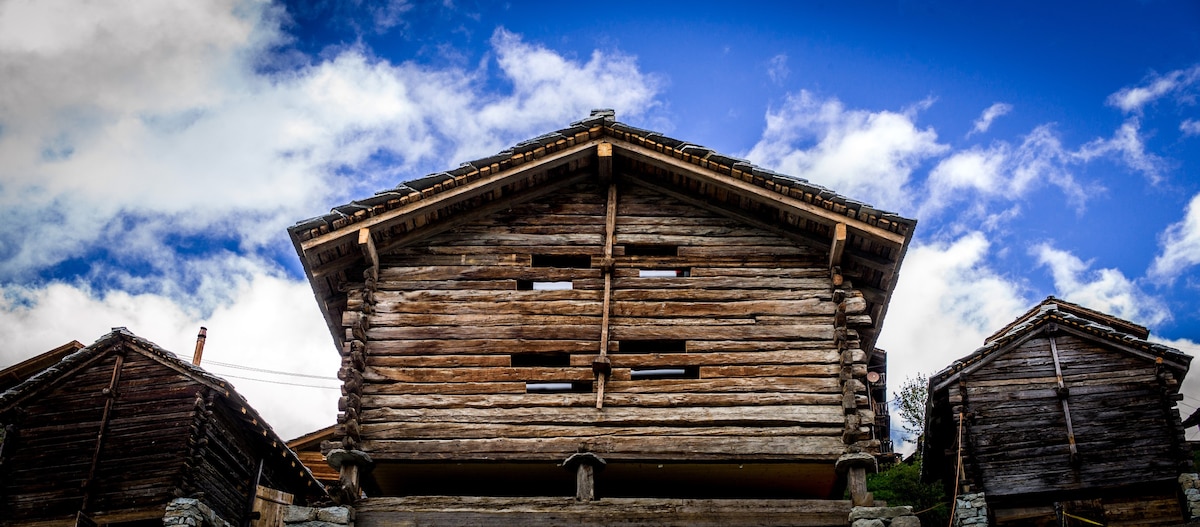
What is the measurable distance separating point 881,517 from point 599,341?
4.70 m

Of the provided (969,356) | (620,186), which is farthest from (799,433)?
(969,356)

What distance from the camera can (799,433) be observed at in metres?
14.8

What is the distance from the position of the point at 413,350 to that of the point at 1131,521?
52.4 feet

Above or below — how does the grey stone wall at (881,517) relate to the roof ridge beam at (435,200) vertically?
below

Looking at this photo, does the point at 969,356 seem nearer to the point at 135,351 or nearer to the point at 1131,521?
the point at 1131,521

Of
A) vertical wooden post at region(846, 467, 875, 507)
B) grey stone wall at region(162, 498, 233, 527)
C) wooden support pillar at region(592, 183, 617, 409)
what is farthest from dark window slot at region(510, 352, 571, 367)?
grey stone wall at region(162, 498, 233, 527)

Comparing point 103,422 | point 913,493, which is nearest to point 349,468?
point 103,422

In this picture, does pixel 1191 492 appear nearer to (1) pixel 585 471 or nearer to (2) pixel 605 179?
(2) pixel 605 179

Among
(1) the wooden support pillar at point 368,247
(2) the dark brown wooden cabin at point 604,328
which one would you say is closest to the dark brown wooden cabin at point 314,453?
(2) the dark brown wooden cabin at point 604,328

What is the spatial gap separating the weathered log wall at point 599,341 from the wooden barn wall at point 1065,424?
9156 millimetres

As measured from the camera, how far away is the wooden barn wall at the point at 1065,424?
2244cm

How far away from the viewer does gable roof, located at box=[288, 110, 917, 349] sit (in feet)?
52.9

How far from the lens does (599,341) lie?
51.4 feet

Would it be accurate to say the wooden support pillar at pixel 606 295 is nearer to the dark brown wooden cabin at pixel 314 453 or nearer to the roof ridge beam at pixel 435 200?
the roof ridge beam at pixel 435 200
